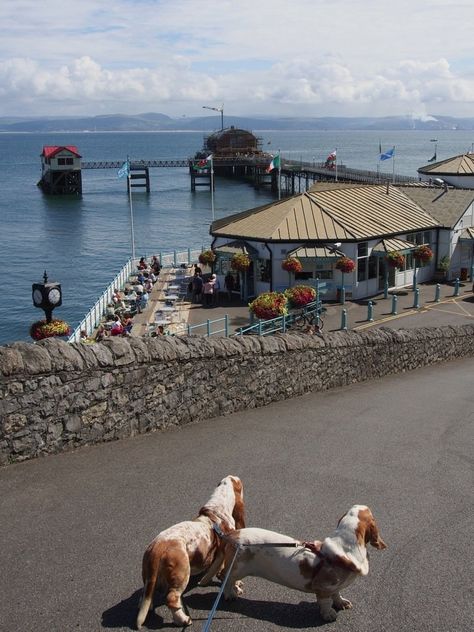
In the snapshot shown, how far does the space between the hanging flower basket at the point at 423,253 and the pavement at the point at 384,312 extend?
1.45 meters

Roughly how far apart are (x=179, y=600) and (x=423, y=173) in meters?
46.2

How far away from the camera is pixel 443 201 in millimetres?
38094

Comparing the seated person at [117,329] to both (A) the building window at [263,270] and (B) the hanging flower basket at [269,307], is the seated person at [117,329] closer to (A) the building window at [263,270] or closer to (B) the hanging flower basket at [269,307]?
(B) the hanging flower basket at [269,307]

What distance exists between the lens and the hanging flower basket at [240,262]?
29.6m

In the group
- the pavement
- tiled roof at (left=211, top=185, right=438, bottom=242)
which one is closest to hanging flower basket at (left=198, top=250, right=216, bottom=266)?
tiled roof at (left=211, top=185, right=438, bottom=242)

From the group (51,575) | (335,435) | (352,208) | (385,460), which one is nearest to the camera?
(51,575)

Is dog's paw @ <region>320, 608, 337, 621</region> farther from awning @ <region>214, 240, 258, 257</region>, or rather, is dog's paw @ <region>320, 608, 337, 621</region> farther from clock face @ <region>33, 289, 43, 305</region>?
awning @ <region>214, 240, 258, 257</region>

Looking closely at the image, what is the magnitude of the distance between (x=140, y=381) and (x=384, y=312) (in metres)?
19.5

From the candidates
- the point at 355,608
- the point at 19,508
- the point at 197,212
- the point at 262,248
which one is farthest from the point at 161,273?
the point at 197,212

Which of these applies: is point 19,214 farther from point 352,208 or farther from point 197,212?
point 352,208

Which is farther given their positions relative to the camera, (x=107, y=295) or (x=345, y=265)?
(x=107, y=295)

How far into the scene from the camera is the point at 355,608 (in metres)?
6.68

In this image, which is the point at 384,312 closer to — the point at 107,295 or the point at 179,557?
the point at 107,295

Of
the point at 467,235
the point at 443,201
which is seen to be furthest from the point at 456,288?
the point at 443,201
